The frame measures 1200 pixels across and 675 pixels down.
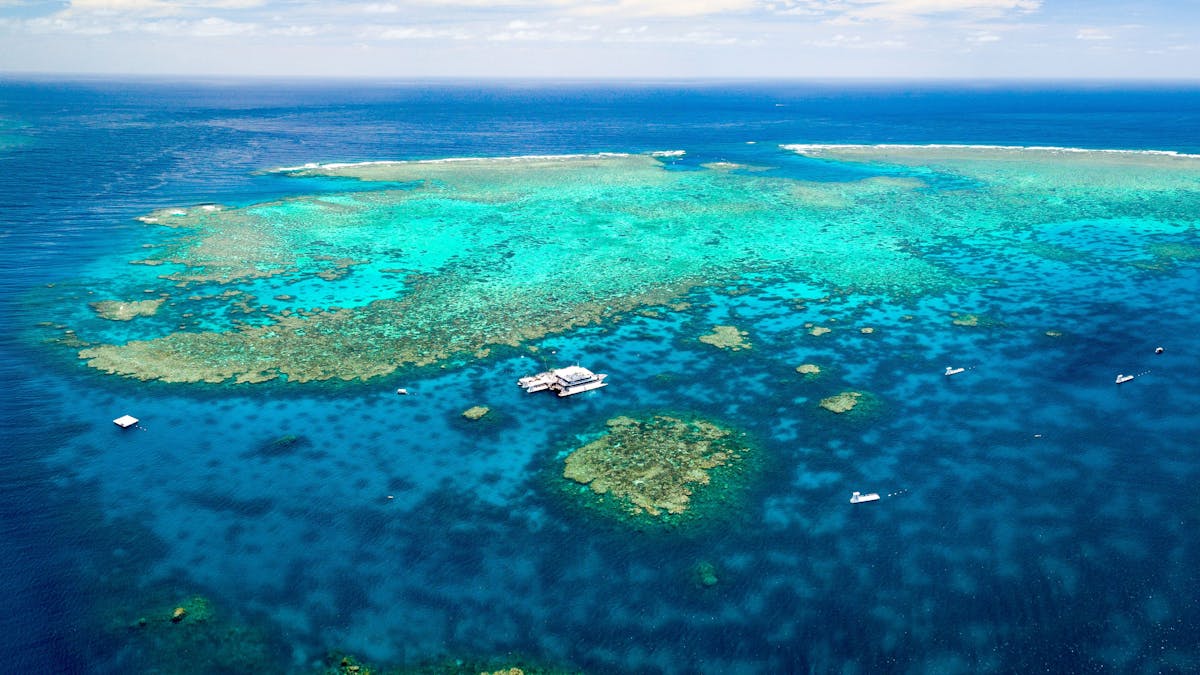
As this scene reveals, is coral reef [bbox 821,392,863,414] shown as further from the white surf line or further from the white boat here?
the white surf line

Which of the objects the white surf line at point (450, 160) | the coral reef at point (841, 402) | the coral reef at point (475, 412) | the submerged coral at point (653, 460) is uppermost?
the white surf line at point (450, 160)

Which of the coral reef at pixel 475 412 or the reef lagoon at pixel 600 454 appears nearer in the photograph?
the reef lagoon at pixel 600 454

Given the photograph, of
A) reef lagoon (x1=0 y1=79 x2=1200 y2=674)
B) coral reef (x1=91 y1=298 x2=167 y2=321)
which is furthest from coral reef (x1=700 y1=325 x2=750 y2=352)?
coral reef (x1=91 y1=298 x2=167 y2=321)

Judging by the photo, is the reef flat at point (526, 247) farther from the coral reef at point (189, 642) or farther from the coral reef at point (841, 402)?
the coral reef at point (189, 642)

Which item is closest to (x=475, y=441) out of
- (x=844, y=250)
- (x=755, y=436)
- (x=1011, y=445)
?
(x=755, y=436)

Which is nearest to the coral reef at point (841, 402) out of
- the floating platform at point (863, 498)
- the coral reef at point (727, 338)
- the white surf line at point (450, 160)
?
the floating platform at point (863, 498)

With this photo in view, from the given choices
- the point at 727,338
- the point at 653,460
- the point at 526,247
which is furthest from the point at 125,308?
the point at 727,338

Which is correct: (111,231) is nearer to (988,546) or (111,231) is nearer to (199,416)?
(199,416)
